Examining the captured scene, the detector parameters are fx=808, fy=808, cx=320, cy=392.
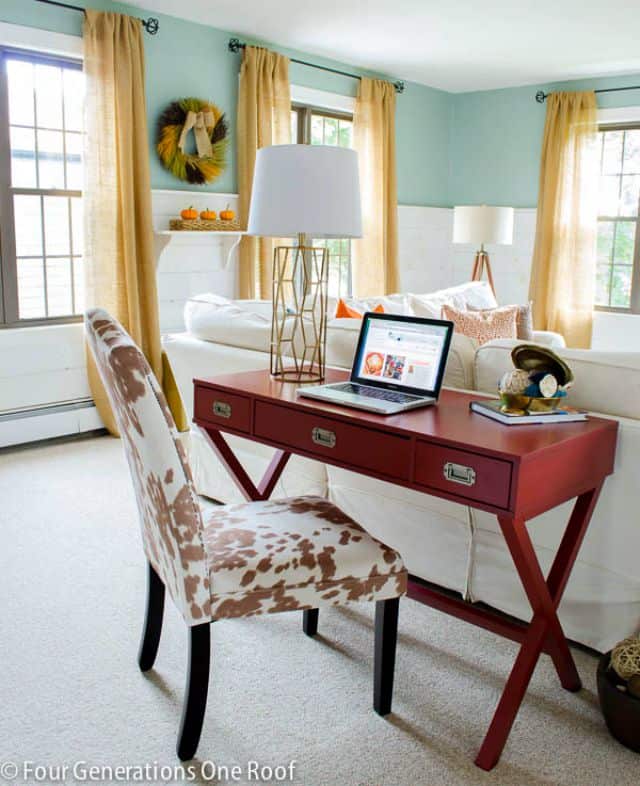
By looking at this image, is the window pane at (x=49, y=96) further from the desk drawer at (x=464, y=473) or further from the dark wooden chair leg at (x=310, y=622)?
the desk drawer at (x=464, y=473)

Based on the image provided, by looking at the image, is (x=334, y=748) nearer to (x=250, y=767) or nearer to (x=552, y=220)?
(x=250, y=767)

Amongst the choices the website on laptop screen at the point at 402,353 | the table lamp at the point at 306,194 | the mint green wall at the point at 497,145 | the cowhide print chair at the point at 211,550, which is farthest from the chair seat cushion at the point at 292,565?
the mint green wall at the point at 497,145

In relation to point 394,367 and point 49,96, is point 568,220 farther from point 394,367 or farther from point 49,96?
point 394,367

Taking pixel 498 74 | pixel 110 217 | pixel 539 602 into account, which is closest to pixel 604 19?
pixel 498 74

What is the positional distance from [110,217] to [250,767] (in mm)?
3424

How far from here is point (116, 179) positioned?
457cm

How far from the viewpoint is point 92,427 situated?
4.80 meters

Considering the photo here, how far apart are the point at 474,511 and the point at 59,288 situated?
3113mm

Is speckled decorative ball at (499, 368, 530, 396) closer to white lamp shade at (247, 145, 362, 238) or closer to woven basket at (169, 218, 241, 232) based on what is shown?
white lamp shade at (247, 145, 362, 238)

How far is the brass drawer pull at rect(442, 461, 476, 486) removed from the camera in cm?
187

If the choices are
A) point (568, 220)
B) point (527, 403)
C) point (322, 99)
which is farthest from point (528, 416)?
point (568, 220)

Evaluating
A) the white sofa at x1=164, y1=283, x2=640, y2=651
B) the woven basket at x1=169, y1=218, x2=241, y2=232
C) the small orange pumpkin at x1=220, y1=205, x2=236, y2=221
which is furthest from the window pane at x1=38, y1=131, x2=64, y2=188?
the white sofa at x1=164, y1=283, x2=640, y2=651

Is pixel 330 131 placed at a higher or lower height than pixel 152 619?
higher

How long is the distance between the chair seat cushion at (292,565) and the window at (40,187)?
9.60 feet
